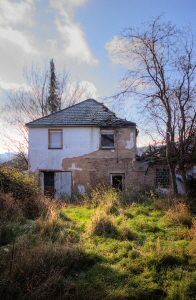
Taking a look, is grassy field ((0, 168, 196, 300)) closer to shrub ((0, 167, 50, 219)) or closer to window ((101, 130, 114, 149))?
shrub ((0, 167, 50, 219))

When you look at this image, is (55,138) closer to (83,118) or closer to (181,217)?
(83,118)

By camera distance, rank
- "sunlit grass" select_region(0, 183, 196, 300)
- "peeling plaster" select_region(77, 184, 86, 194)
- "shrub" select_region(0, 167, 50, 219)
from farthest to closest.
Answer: "peeling plaster" select_region(77, 184, 86, 194) < "shrub" select_region(0, 167, 50, 219) < "sunlit grass" select_region(0, 183, 196, 300)

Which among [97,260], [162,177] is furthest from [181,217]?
[162,177]

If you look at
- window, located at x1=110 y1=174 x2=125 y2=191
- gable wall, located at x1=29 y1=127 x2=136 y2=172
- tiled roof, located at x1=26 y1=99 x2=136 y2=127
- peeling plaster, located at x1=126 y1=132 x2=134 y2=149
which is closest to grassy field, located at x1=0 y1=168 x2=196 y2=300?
window, located at x1=110 y1=174 x2=125 y2=191

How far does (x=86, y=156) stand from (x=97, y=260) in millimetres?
9440

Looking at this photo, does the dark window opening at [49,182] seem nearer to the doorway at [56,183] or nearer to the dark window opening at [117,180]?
the doorway at [56,183]

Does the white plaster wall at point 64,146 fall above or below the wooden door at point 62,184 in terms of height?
above

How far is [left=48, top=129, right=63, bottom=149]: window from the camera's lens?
1380 cm

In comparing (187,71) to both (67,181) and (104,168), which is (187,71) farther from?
(67,181)

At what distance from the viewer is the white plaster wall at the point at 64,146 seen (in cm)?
1343

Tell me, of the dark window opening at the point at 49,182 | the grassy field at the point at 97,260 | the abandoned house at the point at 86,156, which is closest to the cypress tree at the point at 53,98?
the abandoned house at the point at 86,156

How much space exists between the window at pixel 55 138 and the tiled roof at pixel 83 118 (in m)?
0.51

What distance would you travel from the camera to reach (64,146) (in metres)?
13.6

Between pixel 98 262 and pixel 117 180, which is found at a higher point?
pixel 117 180
